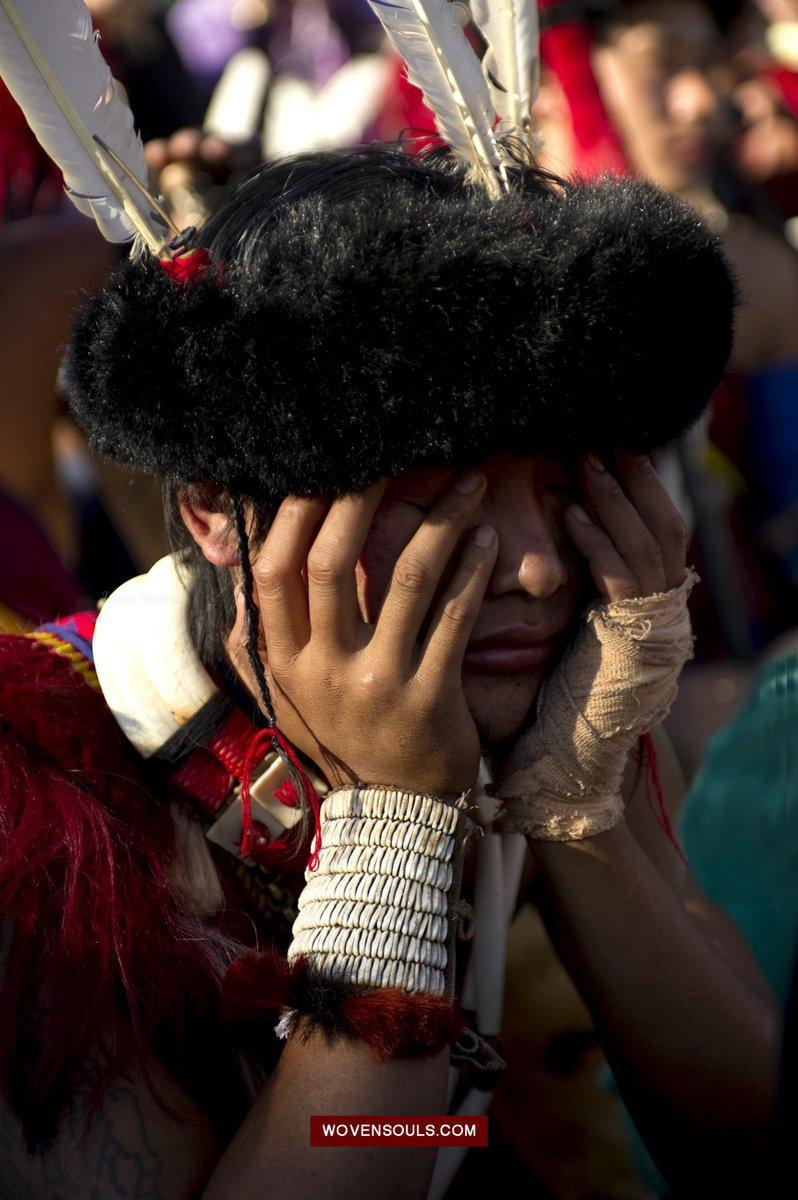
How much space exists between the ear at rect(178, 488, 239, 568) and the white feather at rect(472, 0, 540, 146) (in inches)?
30.3

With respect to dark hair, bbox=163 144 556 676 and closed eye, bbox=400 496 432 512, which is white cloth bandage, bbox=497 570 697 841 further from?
dark hair, bbox=163 144 556 676

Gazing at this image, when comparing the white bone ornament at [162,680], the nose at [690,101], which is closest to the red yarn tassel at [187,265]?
the white bone ornament at [162,680]

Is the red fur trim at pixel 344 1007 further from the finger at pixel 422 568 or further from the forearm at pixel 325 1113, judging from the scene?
the finger at pixel 422 568

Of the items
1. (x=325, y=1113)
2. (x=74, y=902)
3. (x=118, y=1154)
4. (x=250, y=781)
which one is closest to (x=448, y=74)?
(x=250, y=781)

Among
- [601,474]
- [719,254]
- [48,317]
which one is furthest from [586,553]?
[48,317]

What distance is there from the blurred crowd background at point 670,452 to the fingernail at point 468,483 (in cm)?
75

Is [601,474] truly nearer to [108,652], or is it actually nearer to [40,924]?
[108,652]

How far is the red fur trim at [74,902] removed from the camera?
5.02ft

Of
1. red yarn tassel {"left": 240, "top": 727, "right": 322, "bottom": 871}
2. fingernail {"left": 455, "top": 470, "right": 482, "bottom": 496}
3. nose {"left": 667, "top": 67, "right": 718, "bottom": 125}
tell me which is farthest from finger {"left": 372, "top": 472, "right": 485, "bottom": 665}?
nose {"left": 667, "top": 67, "right": 718, "bottom": 125}

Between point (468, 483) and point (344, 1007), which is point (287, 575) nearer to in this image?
point (468, 483)

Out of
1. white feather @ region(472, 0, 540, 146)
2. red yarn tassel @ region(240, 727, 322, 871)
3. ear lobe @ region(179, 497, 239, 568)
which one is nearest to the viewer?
red yarn tassel @ region(240, 727, 322, 871)

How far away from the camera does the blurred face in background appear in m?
4.03

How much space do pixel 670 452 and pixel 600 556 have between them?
1.97 meters

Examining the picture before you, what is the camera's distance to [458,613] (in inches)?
63.7
